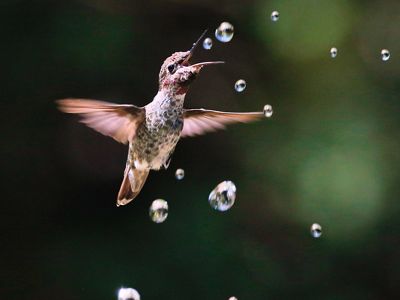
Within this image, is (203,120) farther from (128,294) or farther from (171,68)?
(128,294)

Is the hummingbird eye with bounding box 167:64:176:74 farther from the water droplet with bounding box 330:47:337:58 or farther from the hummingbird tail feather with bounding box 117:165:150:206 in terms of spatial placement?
the water droplet with bounding box 330:47:337:58

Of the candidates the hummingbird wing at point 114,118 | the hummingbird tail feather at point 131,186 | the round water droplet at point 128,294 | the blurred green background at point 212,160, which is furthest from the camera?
the blurred green background at point 212,160

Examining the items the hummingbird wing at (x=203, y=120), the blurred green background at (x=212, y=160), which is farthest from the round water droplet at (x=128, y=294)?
the hummingbird wing at (x=203, y=120)

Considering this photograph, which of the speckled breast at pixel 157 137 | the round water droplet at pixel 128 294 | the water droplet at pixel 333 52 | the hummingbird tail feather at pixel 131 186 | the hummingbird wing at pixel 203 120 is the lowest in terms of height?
the round water droplet at pixel 128 294

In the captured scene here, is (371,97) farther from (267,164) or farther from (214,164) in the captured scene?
(214,164)

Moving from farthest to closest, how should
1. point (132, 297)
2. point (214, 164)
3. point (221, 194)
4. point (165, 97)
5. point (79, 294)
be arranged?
point (214, 164), point (79, 294), point (132, 297), point (221, 194), point (165, 97)

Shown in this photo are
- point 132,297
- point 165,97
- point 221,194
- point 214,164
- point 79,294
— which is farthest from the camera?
point 214,164

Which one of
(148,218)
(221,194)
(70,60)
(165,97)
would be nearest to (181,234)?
(148,218)

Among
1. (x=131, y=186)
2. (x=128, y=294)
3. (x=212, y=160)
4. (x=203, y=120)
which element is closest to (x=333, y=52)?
(x=212, y=160)

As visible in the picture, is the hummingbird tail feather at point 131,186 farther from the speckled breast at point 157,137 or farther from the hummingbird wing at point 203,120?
the hummingbird wing at point 203,120
